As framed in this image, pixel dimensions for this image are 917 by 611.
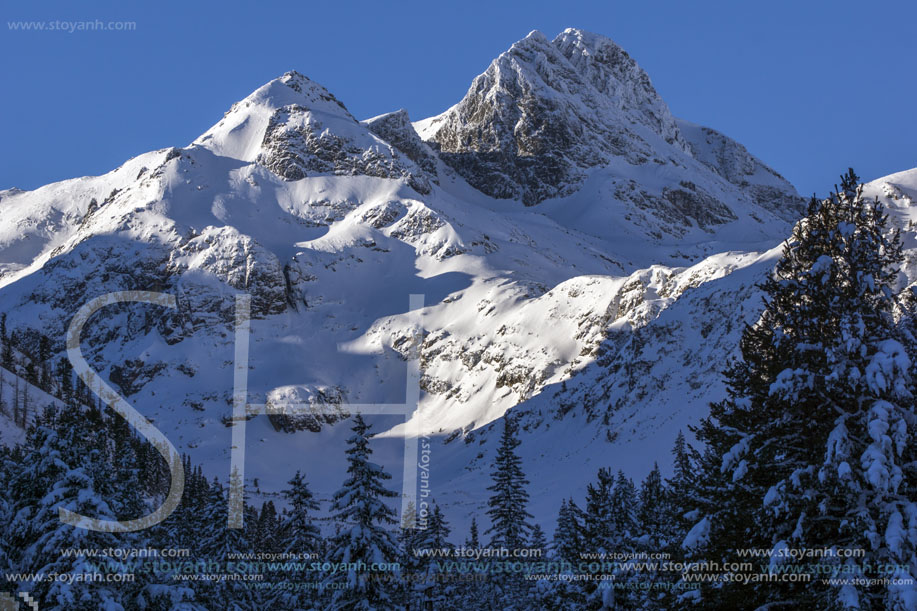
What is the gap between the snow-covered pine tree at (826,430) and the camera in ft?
54.9

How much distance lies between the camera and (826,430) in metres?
18.1

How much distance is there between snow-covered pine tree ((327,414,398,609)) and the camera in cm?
2745

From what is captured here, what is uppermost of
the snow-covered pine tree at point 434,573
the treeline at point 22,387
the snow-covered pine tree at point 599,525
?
the treeline at point 22,387

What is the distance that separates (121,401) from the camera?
175125 mm

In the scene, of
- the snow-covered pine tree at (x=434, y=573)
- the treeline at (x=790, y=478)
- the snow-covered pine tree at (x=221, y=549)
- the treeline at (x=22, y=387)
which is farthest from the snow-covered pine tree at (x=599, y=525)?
the treeline at (x=22, y=387)

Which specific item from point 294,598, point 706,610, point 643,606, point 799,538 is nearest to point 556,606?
point 643,606

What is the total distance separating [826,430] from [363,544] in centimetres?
1389

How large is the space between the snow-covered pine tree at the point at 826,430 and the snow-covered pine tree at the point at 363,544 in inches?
419

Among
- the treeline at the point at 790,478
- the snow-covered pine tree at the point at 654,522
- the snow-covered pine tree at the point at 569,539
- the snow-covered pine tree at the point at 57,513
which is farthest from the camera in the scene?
the snow-covered pine tree at the point at 569,539

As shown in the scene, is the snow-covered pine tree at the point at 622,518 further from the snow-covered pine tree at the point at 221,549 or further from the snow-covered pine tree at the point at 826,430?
the snow-covered pine tree at the point at 826,430

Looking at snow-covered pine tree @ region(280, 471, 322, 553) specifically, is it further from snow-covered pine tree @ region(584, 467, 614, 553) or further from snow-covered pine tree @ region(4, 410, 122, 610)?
snow-covered pine tree @ region(584, 467, 614, 553)

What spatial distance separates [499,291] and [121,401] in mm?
70682

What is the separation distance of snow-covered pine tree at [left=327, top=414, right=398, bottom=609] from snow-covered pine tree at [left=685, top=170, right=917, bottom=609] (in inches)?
419

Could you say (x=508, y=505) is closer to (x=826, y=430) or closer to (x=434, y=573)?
(x=434, y=573)
